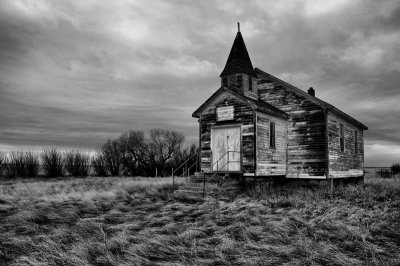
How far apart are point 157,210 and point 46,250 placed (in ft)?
18.6

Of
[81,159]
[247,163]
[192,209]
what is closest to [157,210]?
[192,209]

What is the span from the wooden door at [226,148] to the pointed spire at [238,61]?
335cm

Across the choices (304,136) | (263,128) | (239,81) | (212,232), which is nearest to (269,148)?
(263,128)

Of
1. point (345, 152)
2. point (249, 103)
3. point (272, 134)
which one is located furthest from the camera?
point (345, 152)

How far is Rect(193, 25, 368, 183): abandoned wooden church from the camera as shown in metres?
17.3

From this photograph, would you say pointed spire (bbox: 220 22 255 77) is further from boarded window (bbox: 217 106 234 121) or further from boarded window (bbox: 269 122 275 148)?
boarded window (bbox: 269 122 275 148)

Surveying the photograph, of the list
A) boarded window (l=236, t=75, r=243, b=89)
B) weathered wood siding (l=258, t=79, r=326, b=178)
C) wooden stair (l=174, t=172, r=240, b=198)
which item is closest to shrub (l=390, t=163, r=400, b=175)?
weathered wood siding (l=258, t=79, r=326, b=178)

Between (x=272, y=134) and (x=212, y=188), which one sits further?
(x=272, y=134)

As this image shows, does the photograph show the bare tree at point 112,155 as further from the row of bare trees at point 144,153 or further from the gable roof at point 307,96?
the gable roof at point 307,96

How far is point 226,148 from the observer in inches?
709

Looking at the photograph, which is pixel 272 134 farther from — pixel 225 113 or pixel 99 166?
pixel 99 166

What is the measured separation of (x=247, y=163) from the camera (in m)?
17.1

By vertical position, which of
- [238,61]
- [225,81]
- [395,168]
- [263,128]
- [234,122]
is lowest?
[395,168]

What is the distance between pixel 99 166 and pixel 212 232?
1523 inches
